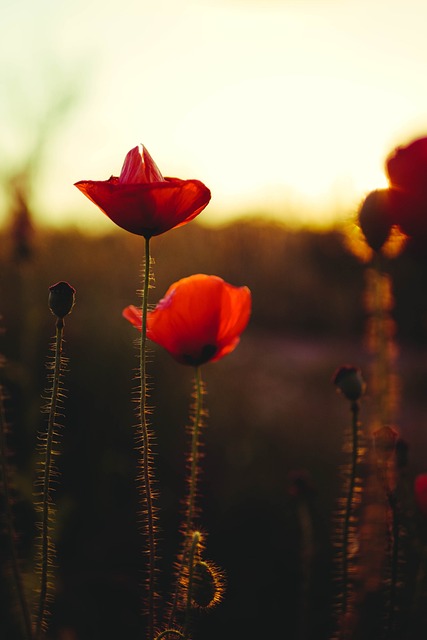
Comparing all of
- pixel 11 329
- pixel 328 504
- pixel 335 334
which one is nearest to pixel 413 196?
pixel 328 504

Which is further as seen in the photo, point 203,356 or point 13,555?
point 203,356

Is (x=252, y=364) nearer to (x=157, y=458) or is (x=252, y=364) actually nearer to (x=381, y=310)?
(x=157, y=458)

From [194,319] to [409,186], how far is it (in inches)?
13.2

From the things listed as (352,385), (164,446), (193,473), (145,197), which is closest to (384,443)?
(352,385)

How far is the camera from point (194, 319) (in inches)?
35.4

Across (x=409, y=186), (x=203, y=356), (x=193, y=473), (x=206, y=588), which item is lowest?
(x=206, y=588)

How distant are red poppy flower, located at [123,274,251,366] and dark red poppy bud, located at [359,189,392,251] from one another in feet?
0.59

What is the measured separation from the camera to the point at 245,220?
877 cm

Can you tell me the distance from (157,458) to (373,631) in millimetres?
1343

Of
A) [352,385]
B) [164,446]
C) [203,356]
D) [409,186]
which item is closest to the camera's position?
[409,186]

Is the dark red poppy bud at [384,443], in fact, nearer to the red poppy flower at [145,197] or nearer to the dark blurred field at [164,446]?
the dark blurred field at [164,446]

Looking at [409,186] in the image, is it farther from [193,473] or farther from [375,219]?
[193,473]

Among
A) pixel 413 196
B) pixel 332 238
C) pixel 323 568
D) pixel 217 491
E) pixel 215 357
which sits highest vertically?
pixel 332 238

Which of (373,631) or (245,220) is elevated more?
(245,220)
